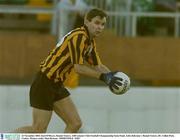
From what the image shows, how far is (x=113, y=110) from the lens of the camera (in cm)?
1065

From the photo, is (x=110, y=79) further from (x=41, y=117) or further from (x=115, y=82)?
(x=41, y=117)

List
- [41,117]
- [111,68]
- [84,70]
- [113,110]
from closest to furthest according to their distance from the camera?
[84,70] → [41,117] → [113,110] → [111,68]

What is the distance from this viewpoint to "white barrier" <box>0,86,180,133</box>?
10.5 m

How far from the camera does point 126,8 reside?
11.9 meters

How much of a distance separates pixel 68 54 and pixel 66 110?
→ 649 millimetres

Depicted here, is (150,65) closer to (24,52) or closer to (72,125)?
(24,52)

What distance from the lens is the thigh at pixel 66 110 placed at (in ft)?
29.1

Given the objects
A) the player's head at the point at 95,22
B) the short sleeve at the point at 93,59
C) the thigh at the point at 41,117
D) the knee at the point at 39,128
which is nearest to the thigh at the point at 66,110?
the thigh at the point at 41,117

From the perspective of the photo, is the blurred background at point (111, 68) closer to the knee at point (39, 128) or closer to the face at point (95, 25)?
the knee at point (39, 128)

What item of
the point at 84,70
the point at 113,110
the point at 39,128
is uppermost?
the point at 84,70

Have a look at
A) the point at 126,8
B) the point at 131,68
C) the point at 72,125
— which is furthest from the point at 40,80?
the point at 126,8

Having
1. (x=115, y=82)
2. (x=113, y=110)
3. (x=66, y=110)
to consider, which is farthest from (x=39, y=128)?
(x=113, y=110)

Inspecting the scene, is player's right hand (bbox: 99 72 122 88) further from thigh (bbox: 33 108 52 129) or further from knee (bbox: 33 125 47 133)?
knee (bbox: 33 125 47 133)

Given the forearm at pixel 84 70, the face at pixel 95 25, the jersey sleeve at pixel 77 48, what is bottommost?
the forearm at pixel 84 70
